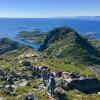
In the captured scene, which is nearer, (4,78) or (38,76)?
(4,78)

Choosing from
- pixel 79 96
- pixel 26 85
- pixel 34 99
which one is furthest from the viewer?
pixel 26 85

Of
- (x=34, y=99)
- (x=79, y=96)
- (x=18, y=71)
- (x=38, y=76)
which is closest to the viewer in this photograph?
(x=34, y=99)

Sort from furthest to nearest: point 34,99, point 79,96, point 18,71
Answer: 1. point 18,71
2. point 79,96
3. point 34,99

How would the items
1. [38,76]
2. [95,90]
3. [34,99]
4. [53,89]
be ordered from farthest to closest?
[38,76]
[95,90]
[53,89]
[34,99]

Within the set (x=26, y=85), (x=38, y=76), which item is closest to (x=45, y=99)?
(x=26, y=85)

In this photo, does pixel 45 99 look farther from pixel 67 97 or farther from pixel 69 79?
pixel 69 79

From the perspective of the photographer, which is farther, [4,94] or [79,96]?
[79,96]

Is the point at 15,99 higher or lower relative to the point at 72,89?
higher

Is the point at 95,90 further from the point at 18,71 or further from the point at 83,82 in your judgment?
the point at 18,71

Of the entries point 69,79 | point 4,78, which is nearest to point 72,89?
point 69,79
